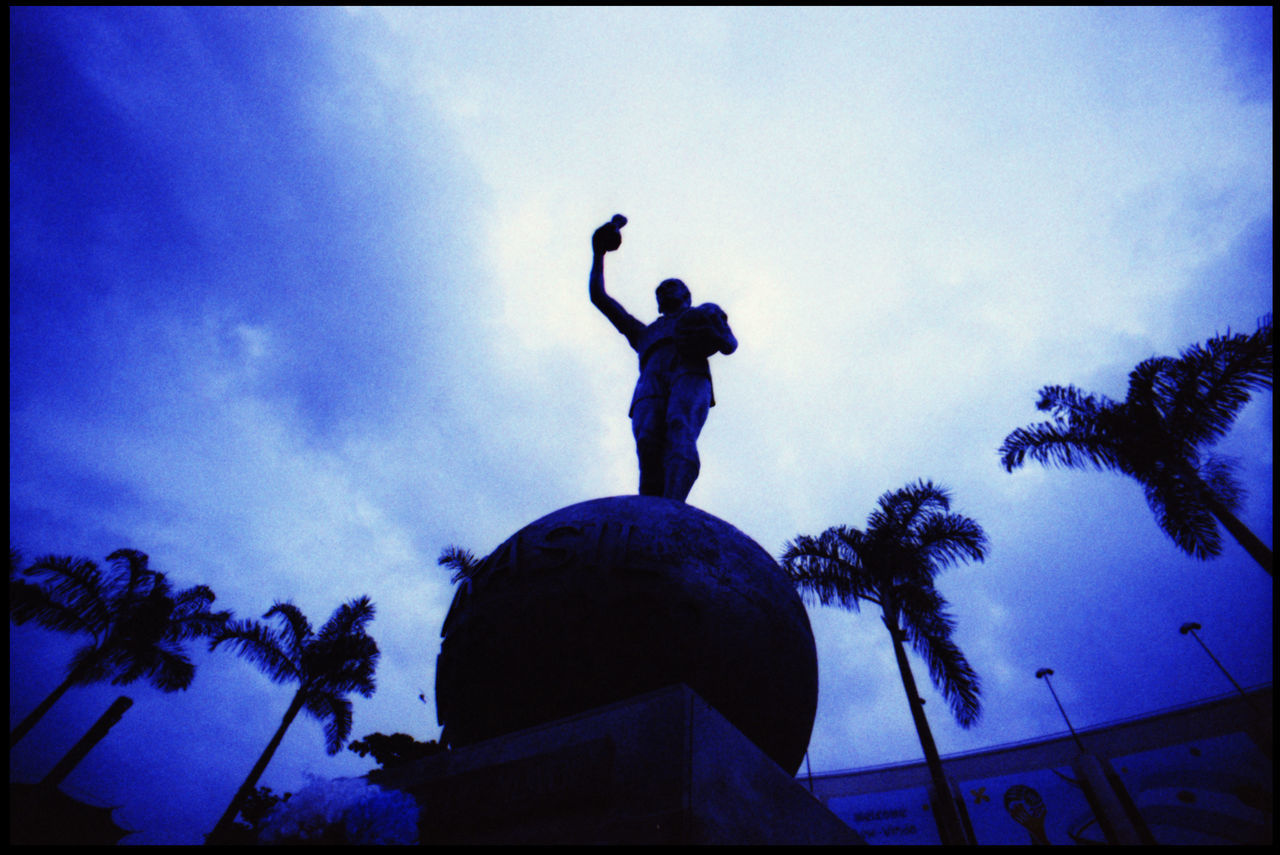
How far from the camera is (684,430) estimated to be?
4688 mm

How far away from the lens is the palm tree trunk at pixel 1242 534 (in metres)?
11.5

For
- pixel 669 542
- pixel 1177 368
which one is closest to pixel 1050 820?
pixel 1177 368

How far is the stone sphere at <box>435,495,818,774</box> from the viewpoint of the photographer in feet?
8.99

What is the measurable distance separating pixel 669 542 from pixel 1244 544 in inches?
566

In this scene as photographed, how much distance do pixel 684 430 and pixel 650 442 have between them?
0.35 m

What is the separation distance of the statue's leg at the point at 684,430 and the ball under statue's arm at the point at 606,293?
1120 mm

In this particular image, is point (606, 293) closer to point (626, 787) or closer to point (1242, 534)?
point (626, 787)

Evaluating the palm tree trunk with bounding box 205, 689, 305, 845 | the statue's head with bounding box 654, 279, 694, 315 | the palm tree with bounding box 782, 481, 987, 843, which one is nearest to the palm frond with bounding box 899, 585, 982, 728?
the palm tree with bounding box 782, 481, 987, 843

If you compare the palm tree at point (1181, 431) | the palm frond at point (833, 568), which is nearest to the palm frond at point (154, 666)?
the palm frond at point (833, 568)

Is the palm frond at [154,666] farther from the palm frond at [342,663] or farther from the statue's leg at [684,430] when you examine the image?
the statue's leg at [684,430]

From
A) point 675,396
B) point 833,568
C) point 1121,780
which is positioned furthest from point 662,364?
point 1121,780

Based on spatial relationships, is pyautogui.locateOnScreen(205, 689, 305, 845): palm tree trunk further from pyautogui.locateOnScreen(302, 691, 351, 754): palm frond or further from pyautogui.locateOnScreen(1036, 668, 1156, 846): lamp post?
pyautogui.locateOnScreen(1036, 668, 1156, 846): lamp post

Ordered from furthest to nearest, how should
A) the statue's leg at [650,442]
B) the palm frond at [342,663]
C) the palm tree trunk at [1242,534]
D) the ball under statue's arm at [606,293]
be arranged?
1. the palm frond at [342,663]
2. the palm tree trunk at [1242,534]
3. the ball under statue's arm at [606,293]
4. the statue's leg at [650,442]

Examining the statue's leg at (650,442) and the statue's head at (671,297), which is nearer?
the statue's leg at (650,442)
